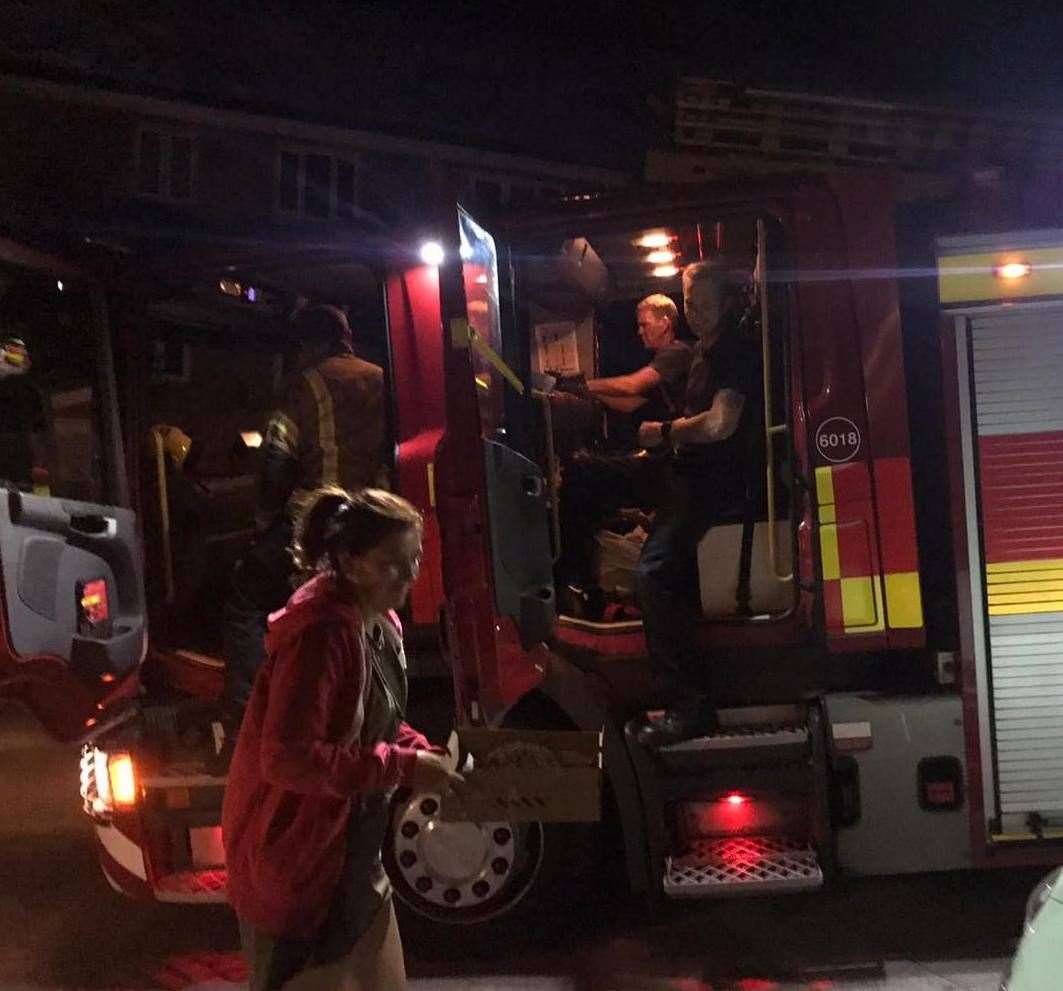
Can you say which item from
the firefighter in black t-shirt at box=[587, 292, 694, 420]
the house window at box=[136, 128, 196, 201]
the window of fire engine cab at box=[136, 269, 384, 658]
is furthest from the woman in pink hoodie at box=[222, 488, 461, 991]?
the house window at box=[136, 128, 196, 201]

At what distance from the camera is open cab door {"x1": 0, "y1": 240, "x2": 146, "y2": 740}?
3443 millimetres

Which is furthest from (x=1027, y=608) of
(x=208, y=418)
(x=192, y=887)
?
(x=208, y=418)

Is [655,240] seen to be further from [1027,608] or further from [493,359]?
[1027,608]

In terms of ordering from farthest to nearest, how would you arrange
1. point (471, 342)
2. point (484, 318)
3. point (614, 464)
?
point (614, 464), point (484, 318), point (471, 342)

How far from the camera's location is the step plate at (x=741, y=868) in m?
3.63

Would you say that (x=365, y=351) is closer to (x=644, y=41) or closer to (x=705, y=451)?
(x=705, y=451)

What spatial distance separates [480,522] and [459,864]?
1281 millimetres

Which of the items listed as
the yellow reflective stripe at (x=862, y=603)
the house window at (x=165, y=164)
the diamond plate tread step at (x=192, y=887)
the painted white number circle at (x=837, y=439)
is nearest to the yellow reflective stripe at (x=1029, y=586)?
the yellow reflective stripe at (x=862, y=603)

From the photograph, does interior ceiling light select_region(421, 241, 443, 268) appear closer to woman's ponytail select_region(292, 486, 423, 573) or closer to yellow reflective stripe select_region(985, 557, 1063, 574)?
woman's ponytail select_region(292, 486, 423, 573)

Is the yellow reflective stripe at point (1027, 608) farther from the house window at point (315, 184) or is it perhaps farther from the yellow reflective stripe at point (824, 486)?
the house window at point (315, 184)

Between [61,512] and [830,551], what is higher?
[61,512]

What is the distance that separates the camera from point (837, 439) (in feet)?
12.2

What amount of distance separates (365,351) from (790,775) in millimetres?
2524

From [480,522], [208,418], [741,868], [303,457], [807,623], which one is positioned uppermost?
[208,418]
